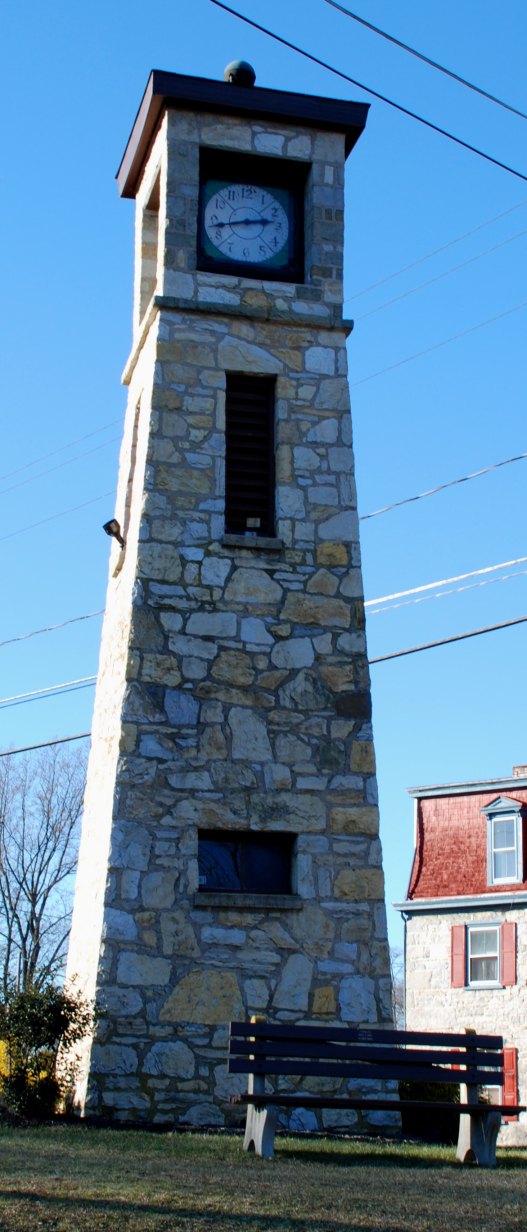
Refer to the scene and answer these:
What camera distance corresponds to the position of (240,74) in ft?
39.9

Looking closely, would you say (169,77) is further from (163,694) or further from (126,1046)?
(126,1046)

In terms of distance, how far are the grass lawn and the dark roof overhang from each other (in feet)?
→ 28.2

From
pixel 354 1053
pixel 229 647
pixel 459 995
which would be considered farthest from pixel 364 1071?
pixel 459 995

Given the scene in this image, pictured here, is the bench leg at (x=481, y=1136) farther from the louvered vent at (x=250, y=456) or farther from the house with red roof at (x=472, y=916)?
the house with red roof at (x=472, y=916)

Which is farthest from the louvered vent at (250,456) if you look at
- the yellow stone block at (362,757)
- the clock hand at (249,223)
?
the yellow stone block at (362,757)

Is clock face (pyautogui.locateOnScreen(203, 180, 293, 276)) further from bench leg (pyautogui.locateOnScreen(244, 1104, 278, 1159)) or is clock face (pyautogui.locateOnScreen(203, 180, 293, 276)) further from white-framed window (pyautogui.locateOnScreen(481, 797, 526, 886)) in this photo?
white-framed window (pyautogui.locateOnScreen(481, 797, 526, 886))

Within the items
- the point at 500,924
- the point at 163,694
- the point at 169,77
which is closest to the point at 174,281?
the point at 169,77

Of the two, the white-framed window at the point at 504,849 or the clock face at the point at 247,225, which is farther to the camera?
the white-framed window at the point at 504,849

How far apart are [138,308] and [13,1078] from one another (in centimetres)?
701

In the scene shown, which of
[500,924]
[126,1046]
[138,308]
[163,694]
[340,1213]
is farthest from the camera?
[500,924]

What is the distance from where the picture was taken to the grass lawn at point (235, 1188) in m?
5.24

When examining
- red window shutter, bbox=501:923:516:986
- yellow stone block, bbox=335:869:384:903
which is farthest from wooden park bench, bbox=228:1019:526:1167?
red window shutter, bbox=501:923:516:986

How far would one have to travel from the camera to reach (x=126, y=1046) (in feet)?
31.9

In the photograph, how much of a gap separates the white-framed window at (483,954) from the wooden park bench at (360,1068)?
1761 cm
